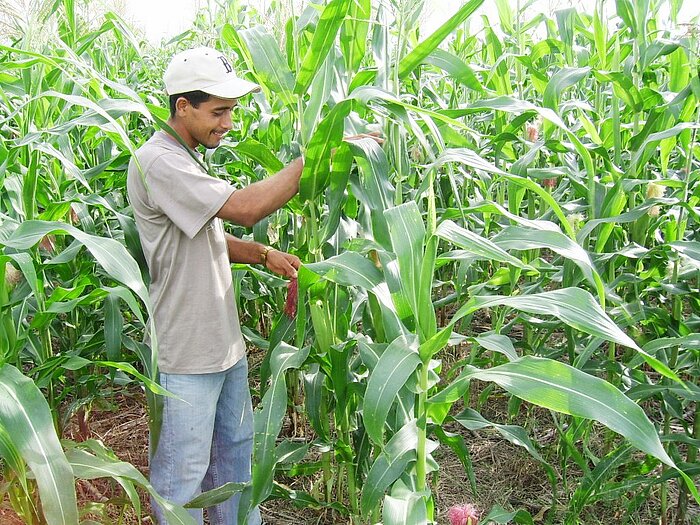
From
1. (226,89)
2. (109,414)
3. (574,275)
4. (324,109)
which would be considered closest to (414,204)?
(324,109)

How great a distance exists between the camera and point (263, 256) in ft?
7.07

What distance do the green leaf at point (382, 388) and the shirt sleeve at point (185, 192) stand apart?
79cm

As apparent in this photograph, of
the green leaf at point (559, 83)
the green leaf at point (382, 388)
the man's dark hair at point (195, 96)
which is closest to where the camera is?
the green leaf at point (382, 388)

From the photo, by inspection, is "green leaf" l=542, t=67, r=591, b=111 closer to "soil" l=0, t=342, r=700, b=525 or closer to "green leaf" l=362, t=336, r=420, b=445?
"green leaf" l=362, t=336, r=420, b=445

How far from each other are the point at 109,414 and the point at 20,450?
2063 millimetres

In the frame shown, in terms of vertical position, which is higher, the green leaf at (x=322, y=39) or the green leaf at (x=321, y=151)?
the green leaf at (x=322, y=39)

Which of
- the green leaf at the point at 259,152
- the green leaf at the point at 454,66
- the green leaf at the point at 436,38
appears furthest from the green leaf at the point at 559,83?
the green leaf at the point at 259,152

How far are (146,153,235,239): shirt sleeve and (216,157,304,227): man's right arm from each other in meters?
0.04

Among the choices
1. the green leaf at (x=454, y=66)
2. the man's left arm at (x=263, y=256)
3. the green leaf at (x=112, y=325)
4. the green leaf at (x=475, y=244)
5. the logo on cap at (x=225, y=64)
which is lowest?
the green leaf at (x=112, y=325)

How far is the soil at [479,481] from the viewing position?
2469 millimetres

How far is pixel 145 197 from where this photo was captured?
1.99 meters

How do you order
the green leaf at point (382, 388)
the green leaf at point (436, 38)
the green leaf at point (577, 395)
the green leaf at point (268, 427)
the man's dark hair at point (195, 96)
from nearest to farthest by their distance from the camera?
Result: 1. the green leaf at point (577, 395)
2. the green leaf at point (382, 388)
3. the green leaf at point (436, 38)
4. the green leaf at point (268, 427)
5. the man's dark hair at point (195, 96)

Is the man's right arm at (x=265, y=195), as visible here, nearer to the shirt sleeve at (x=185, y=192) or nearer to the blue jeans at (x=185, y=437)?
the shirt sleeve at (x=185, y=192)

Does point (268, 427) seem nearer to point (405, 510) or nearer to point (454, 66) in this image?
point (405, 510)
